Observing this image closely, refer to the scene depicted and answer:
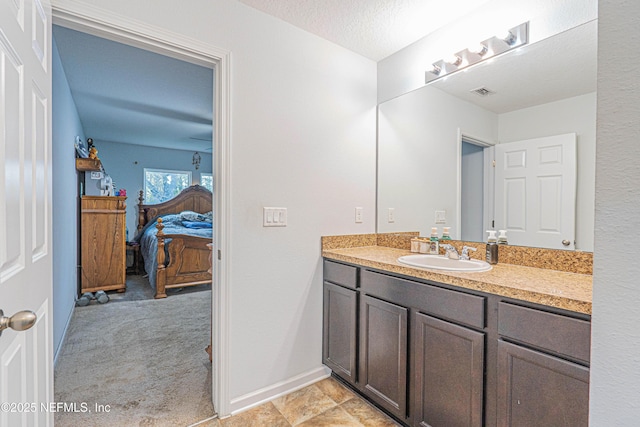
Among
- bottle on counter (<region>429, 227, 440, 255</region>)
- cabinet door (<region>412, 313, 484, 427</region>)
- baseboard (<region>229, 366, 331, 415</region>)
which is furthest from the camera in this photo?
bottle on counter (<region>429, 227, 440, 255</region>)

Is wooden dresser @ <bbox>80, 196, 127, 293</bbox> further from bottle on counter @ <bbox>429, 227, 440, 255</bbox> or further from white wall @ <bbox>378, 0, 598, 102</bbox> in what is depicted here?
bottle on counter @ <bbox>429, 227, 440, 255</bbox>

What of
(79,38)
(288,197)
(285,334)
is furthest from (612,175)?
(79,38)

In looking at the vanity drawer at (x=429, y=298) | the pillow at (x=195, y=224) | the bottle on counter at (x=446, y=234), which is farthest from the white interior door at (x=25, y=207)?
the pillow at (x=195, y=224)

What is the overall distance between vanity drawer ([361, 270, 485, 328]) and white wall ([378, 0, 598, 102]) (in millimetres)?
1367

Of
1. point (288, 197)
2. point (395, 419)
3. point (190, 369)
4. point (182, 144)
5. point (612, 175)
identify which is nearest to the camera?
point (612, 175)

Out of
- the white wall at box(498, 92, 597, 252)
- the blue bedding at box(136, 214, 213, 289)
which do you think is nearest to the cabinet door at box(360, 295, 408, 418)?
the white wall at box(498, 92, 597, 252)

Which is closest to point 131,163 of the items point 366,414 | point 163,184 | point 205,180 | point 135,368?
point 163,184

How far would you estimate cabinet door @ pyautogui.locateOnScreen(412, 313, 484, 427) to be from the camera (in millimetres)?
1333

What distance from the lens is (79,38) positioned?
235 centimetres

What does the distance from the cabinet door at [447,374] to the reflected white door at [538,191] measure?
0.70 metres

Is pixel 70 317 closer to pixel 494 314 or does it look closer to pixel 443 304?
pixel 443 304

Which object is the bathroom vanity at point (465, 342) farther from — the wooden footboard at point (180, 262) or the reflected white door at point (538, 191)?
the wooden footboard at point (180, 262)

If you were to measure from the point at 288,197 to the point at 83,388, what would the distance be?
182 centimetres

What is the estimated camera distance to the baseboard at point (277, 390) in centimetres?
A: 183
